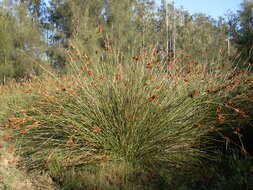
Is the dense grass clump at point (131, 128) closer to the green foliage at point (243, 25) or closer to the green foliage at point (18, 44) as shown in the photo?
the green foliage at point (18, 44)

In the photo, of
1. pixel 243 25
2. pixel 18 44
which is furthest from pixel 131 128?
pixel 243 25

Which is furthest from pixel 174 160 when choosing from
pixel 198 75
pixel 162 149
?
pixel 198 75

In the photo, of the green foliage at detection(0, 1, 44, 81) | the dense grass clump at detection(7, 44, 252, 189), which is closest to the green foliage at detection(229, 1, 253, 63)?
the green foliage at detection(0, 1, 44, 81)

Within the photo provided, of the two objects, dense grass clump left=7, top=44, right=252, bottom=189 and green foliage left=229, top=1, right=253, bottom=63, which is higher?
green foliage left=229, top=1, right=253, bottom=63

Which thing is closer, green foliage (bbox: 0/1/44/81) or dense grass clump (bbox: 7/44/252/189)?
dense grass clump (bbox: 7/44/252/189)

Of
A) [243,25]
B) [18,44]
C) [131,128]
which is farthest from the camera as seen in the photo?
[243,25]

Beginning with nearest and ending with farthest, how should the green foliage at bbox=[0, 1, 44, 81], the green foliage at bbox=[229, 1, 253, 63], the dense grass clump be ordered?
1. the dense grass clump
2. the green foliage at bbox=[0, 1, 44, 81]
3. the green foliage at bbox=[229, 1, 253, 63]

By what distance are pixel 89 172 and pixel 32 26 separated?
45.1 feet

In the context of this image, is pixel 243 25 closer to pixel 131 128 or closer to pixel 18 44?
pixel 18 44

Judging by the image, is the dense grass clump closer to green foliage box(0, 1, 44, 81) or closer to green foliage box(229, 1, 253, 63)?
green foliage box(0, 1, 44, 81)

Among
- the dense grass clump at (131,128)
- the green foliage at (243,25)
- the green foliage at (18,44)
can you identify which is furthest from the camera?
the green foliage at (243,25)

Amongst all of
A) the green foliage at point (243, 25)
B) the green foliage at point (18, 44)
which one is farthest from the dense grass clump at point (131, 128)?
the green foliage at point (243, 25)

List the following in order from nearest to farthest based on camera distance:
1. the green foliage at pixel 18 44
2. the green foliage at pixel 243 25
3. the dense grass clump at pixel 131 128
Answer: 1. the dense grass clump at pixel 131 128
2. the green foliage at pixel 18 44
3. the green foliage at pixel 243 25

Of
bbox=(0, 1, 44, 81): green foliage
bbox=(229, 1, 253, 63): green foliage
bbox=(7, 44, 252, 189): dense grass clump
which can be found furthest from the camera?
bbox=(229, 1, 253, 63): green foliage
